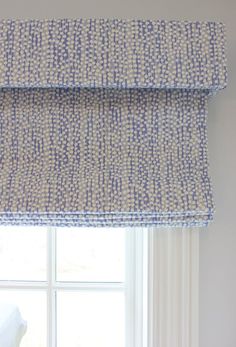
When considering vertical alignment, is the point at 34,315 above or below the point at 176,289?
below

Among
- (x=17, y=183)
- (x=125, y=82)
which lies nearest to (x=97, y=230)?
(x=17, y=183)

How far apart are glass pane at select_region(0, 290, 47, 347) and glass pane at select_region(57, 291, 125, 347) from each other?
5 centimetres

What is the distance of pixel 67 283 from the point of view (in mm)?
1365

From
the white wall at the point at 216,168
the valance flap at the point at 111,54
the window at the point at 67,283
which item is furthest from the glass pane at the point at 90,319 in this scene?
the valance flap at the point at 111,54

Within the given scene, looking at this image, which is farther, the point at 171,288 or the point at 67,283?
the point at 67,283

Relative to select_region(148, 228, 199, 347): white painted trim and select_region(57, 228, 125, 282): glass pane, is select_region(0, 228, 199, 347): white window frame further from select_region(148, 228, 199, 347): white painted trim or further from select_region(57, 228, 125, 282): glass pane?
select_region(57, 228, 125, 282): glass pane

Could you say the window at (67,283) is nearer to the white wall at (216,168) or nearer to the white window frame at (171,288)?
the white window frame at (171,288)

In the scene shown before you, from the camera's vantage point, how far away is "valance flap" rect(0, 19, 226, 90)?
42.6 inches

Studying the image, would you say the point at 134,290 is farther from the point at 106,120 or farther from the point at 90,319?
the point at 106,120

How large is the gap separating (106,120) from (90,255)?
0.50 meters

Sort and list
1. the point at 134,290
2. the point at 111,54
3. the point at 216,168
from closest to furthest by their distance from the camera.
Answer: the point at 111,54 < the point at 216,168 < the point at 134,290

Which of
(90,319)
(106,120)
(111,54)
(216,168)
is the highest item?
(111,54)

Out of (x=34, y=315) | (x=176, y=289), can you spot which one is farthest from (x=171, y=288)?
(x=34, y=315)

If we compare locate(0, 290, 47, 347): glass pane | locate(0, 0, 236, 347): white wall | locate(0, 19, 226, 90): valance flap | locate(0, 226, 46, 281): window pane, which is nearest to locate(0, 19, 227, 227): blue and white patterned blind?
locate(0, 19, 226, 90): valance flap
